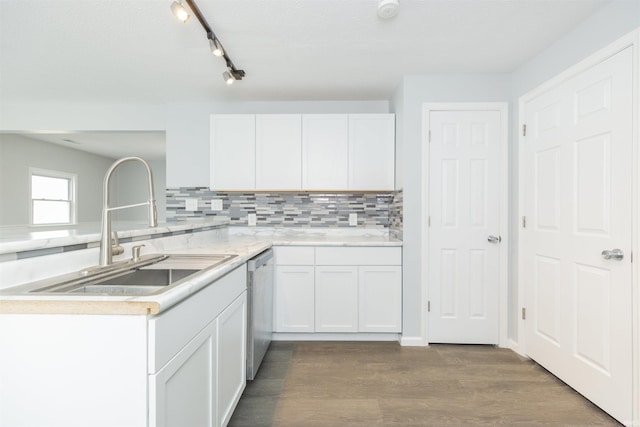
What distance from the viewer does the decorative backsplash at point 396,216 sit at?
110 inches

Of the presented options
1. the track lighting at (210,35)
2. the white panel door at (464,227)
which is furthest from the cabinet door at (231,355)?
the white panel door at (464,227)

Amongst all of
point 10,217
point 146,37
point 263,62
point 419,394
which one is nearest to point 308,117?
point 263,62

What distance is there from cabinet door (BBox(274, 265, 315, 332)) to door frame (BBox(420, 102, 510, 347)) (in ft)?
3.23

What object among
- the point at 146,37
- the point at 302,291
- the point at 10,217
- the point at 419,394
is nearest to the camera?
the point at 419,394

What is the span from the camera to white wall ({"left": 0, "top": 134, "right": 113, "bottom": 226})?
16.2ft

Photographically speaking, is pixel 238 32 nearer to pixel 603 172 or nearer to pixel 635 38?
pixel 635 38

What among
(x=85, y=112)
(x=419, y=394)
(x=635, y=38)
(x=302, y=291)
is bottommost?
(x=419, y=394)

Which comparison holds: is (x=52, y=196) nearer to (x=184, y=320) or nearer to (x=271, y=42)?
(x=271, y=42)

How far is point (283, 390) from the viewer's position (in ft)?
6.46

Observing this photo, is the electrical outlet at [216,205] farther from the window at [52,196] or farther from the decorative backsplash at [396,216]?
the window at [52,196]

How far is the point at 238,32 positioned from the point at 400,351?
268cm

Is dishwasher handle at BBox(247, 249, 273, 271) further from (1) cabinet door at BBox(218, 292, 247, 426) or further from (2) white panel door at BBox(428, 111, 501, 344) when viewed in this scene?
(2) white panel door at BBox(428, 111, 501, 344)

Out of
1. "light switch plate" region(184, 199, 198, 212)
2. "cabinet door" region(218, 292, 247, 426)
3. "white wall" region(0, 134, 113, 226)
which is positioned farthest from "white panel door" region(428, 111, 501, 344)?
"white wall" region(0, 134, 113, 226)

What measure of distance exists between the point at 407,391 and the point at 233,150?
2534 mm
